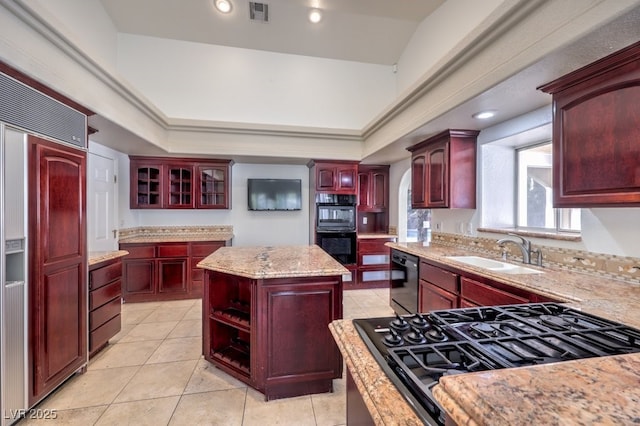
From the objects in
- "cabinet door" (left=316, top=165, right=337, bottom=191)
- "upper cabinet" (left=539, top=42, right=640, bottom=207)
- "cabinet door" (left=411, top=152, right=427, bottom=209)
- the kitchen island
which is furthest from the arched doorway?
the kitchen island

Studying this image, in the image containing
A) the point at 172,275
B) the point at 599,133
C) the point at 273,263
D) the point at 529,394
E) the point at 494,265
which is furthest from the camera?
the point at 172,275

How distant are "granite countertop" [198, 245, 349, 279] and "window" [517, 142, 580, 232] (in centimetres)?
205

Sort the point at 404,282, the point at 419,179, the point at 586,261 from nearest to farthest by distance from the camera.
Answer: the point at 586,261
the point at 404,282
the point at 419,179

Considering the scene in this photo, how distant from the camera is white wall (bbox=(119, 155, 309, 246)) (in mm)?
4768

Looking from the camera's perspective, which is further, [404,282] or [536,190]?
[404,282]

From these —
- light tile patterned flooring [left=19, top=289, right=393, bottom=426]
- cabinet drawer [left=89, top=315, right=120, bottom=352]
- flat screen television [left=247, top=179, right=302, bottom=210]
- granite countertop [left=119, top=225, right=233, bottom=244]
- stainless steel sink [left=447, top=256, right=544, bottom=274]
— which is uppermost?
flat screen television [left=247, top=179, right=302, bottom=210]

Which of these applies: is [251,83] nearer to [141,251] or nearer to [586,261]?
[141,251]

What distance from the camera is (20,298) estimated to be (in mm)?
1742

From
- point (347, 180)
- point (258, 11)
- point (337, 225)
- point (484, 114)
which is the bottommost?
point (337, 225)

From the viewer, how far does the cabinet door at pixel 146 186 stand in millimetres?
4324

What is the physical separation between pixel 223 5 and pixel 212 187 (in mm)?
2635

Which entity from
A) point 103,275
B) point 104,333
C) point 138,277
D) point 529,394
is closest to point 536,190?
point 529,394

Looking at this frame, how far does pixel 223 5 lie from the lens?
3.88 meters

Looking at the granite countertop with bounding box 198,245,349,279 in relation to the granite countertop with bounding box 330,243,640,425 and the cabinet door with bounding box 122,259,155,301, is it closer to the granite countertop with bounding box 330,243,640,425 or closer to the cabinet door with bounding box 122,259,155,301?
the granite countertop with bounding box 330,243,640,425
